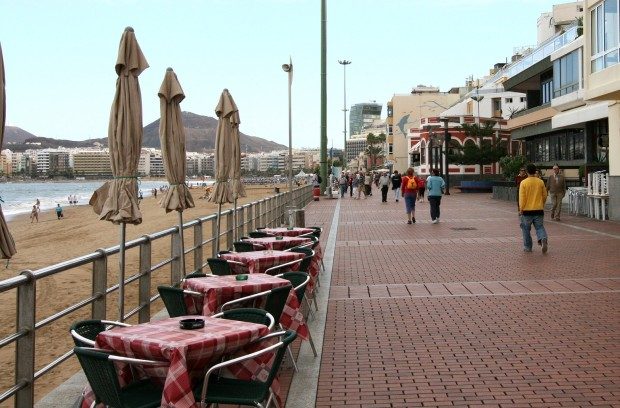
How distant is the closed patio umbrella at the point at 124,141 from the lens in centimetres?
684

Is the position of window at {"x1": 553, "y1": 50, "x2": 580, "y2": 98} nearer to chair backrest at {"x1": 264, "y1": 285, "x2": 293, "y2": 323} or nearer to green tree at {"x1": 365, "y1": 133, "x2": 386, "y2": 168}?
chair backrest at {"x1": 264, "y1": 285, "x2": 293, "y2": 323}

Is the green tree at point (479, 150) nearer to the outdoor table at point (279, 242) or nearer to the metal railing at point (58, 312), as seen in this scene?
the outdoor table at point (279, 242)

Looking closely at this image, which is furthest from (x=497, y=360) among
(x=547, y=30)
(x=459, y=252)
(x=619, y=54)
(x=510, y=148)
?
(x=547, y=30)

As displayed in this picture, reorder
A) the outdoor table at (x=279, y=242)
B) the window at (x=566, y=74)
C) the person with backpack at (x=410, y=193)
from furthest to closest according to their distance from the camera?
1. the window at (x=566, y=74)
2. the person with backpack at (x=410, y=193)
3. the outdoor table at (x=279, y=242)

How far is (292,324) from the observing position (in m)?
6.27

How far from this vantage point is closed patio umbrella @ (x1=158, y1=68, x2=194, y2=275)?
8.83 m

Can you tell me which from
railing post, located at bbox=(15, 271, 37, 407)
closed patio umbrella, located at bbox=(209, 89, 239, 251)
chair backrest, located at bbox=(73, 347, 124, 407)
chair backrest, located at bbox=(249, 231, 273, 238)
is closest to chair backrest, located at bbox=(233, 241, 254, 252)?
chair backrest, located at bbox=(249, 231, 273, 238)

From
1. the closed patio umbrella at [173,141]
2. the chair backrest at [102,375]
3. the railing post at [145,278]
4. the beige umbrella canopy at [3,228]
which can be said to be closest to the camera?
the chair backrest at [102,375]

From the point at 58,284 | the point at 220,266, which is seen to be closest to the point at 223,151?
the point at 220,266

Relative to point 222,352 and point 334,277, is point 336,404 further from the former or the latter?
point 334,277

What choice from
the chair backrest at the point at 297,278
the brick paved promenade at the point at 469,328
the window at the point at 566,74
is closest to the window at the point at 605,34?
the brick paved promenade at the point at 469,328

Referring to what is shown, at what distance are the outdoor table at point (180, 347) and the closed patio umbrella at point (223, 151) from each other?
7.66 meters

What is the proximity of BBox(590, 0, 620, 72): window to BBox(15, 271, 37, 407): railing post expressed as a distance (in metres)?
18.9

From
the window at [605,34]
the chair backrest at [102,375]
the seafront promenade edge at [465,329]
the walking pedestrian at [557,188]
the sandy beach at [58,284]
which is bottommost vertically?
the sandy beach at [58,284]
